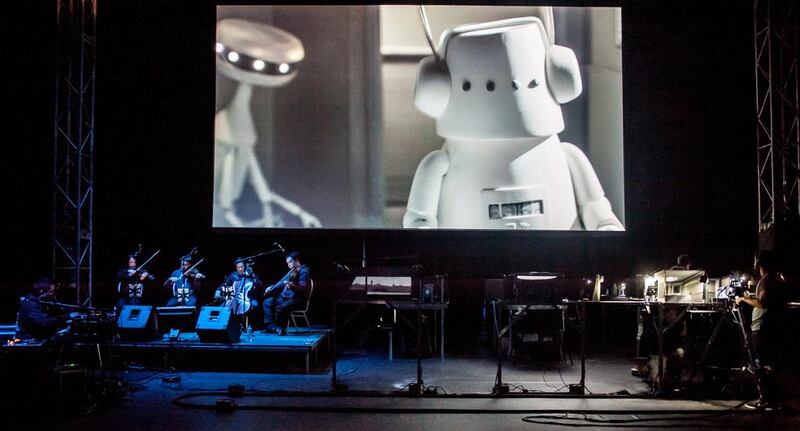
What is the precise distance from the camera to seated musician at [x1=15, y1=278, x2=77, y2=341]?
6.86 m

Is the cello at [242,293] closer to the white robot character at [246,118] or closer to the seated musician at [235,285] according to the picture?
the seated musician at [235,285]

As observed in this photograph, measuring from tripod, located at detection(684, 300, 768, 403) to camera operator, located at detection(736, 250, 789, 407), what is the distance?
0.03 m

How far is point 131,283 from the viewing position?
8641 mm

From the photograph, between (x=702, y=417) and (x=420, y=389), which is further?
(x=420, y=389)

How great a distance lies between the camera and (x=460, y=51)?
8.71 m

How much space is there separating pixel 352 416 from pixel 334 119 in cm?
480

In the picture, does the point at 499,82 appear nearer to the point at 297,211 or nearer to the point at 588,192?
the point at 588,192

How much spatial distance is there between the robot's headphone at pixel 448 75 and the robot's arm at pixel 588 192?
75cm

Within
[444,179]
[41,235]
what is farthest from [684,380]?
[41,235]

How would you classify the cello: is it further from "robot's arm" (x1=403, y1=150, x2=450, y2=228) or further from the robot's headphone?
the robot's headphone

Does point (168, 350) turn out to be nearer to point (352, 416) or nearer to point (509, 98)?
point (352, 416)

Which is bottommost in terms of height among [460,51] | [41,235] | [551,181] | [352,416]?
[352,416]

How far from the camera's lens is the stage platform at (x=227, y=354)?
23.2 ft

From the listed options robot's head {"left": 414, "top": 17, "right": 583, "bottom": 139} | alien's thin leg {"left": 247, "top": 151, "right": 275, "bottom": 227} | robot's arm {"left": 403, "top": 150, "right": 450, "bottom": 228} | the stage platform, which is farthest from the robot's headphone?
the stage platform
